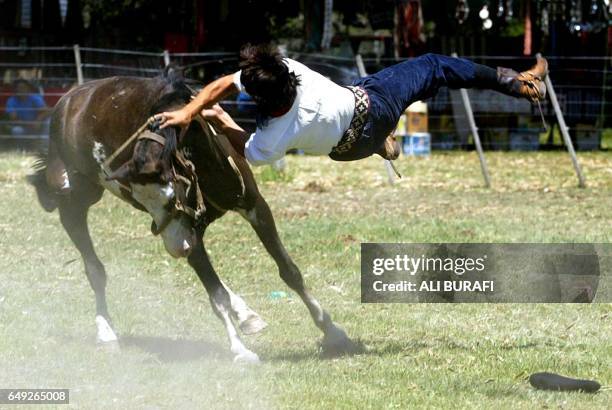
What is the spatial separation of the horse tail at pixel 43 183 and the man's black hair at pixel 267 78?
91.3 inches

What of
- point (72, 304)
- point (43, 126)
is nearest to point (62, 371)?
point (72, 304)

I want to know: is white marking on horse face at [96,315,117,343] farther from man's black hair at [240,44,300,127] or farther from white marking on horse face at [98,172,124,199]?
man's black hair at [240,44,300,127]

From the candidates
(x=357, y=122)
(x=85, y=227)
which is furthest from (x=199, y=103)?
(x=85, y=227)

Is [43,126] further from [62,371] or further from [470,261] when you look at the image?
[62,371]

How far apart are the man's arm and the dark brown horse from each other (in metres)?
0.10

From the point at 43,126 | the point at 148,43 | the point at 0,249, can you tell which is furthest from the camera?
the point at 148,43

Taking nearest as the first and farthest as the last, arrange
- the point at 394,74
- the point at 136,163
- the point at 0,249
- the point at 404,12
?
the point at 136,163 → the point at 394,74 → the point at 0,249 → the point at 404,12

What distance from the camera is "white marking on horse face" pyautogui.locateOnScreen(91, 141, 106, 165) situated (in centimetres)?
660

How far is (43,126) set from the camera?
55.4ft

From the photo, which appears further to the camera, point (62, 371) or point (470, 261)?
point (470, 261)

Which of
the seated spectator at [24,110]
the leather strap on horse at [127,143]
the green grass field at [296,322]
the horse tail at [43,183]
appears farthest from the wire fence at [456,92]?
the leather strap on horse at [127,143]

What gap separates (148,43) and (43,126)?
6.04 meters

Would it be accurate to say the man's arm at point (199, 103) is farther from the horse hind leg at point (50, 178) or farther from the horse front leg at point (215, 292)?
the horse hind leg at point (50, 178)

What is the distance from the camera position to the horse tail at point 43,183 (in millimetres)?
7691
